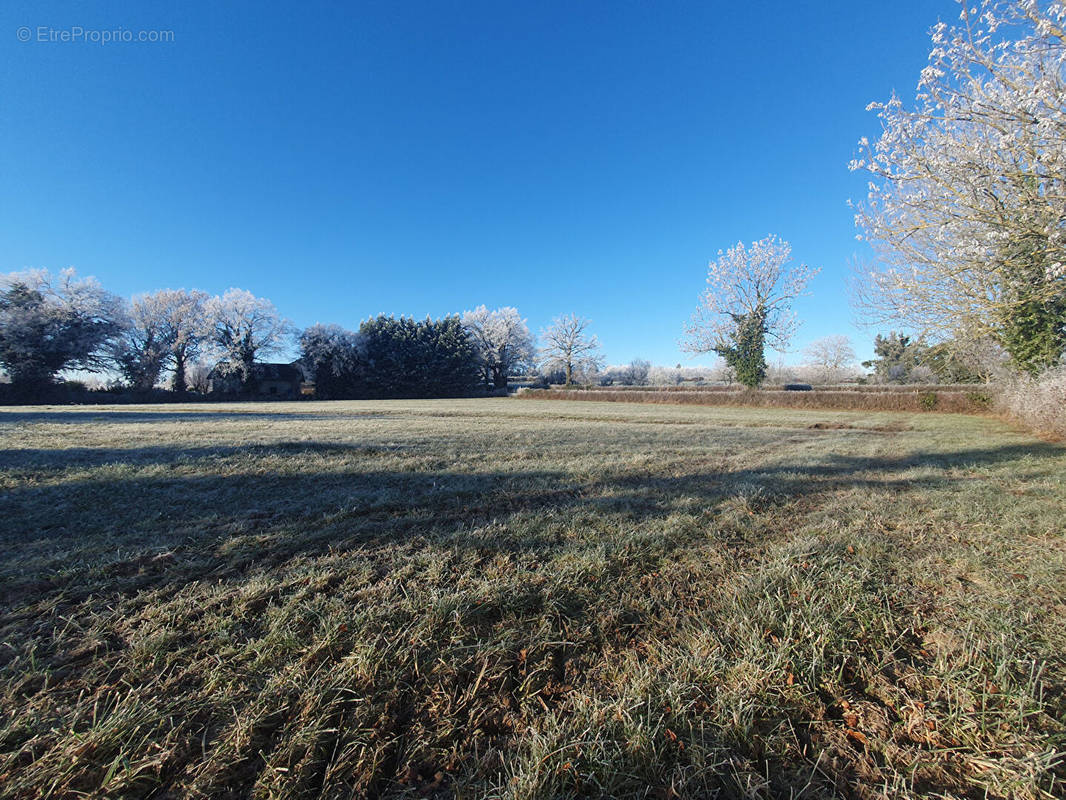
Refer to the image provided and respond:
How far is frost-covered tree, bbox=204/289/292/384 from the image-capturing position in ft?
128

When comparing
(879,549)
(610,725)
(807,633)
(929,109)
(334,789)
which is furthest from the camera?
(929,109)

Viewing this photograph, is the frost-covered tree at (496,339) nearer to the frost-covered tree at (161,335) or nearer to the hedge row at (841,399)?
the hedge row at (841,399)

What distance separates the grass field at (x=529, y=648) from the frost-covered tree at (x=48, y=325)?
4225 cm

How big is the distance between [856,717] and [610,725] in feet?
3.38

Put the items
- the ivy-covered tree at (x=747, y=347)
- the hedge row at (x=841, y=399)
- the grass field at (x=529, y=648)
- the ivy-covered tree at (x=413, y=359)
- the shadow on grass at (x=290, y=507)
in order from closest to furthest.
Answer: the grass field at (x=529, y=648) → the shadow on grass at (x=290, y=507) → the hedge row at (x=841, y=399) → the ivy-covered tree at (x=747, y=347) → the ivy-covered tree at (x=413, y=359)

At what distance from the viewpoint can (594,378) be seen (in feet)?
186

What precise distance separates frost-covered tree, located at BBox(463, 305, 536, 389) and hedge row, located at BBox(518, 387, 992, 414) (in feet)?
65.6

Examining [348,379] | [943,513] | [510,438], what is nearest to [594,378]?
[348,379]

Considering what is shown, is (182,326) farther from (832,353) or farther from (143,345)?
(832,353)

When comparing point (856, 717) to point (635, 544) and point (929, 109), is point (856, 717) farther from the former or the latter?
point (929, 109)

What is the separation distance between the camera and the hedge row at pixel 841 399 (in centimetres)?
2155

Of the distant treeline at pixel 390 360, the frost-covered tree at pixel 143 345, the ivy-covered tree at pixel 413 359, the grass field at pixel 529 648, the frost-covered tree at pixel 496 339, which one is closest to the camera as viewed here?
the grass field at pixel 529 648

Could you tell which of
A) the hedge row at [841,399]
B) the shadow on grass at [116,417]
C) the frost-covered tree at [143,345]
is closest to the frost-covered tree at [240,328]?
the frost-covered tree at [143,345]

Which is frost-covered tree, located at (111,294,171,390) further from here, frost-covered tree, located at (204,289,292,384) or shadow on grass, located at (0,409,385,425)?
shadow on grass, located at (0,409,385,425)
